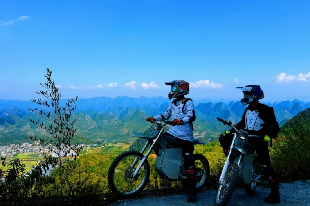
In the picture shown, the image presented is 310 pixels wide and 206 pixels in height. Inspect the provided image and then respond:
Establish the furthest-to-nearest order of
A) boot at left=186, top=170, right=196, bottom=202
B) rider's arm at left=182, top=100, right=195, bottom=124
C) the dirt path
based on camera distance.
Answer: rider's arm at left=182, top=100, right=195, bottom=124, boot at left=186, top=170, right=196, bottom=202, the dirt path

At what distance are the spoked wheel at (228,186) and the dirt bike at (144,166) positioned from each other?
1040 millimetres

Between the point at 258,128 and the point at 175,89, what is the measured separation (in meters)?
1.95

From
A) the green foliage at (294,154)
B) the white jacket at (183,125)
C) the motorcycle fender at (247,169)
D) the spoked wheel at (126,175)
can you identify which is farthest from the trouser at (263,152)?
the green foliage at (294,154)

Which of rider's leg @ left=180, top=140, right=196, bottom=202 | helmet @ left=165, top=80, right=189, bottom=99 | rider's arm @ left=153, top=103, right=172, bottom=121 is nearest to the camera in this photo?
rider's leg @ left=180, top=140, right=196, bottom=202

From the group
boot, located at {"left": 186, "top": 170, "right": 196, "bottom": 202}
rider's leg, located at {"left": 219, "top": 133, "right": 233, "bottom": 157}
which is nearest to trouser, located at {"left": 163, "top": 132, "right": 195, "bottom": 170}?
boot, located at {"left": 186, "top": 170, "right": 196, "bottom": 202}

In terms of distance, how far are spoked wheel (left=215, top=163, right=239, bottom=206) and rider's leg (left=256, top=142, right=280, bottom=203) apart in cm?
105

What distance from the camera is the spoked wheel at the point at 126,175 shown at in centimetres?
548

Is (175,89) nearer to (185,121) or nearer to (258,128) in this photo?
(185,121)

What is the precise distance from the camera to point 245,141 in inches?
214

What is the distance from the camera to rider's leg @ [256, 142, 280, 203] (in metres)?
5.62

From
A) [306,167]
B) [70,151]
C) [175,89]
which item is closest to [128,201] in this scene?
[70,151]

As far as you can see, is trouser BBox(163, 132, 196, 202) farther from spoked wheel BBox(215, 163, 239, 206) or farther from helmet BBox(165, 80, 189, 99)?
helmet BBox(165, 80, 189, 99)

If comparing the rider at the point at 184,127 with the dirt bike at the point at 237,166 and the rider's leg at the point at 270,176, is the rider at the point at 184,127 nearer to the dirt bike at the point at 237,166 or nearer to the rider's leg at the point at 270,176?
the dirt bike at the point at 237,166

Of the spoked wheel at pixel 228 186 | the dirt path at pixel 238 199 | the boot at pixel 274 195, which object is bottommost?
the dirt path at pixel 238 199
